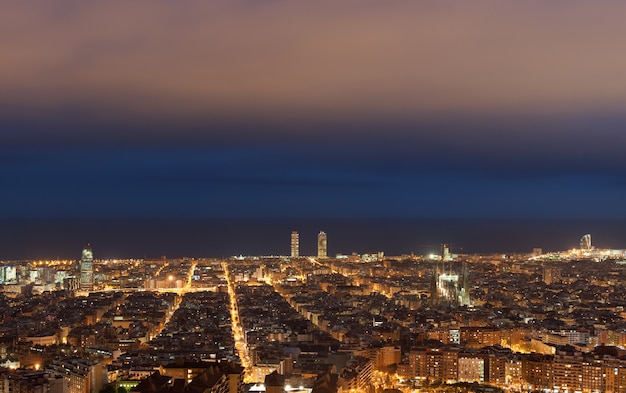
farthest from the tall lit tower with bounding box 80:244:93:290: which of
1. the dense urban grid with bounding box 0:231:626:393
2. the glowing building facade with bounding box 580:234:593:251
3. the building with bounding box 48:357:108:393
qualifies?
the glowing building facade with bounding box 580:234:593:251

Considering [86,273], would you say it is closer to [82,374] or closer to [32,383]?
[82,374]

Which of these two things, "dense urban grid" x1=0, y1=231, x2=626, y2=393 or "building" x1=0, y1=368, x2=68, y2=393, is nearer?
"building" x1=0, y1=368, x2=68, y2=393

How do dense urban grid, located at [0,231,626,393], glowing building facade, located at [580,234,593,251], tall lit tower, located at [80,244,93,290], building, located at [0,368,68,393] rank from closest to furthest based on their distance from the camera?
building, located at [0,368,68,393] → dense urban grid, located at [0,231,626,393] → tall lit tower, located at [80,244,93,290] → glowing building facade, located at [580,234,593,251]

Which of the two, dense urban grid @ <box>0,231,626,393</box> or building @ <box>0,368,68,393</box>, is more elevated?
dense urban grid @ <box>0,231,626,393</box>

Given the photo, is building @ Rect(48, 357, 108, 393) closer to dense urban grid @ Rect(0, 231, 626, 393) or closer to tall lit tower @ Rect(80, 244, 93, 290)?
dense urban grid @ Rect(0, 231, 626, 393)

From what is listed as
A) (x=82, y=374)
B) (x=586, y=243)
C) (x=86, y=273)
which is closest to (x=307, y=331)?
(x=82, y=374)

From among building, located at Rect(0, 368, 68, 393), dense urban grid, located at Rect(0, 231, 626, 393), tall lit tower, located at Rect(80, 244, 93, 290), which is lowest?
building, located at Rect(0, 368, 68, 393)

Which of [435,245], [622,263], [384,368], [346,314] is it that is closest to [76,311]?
[346,314]

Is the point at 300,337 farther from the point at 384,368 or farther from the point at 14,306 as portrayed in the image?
the point at 14,306
